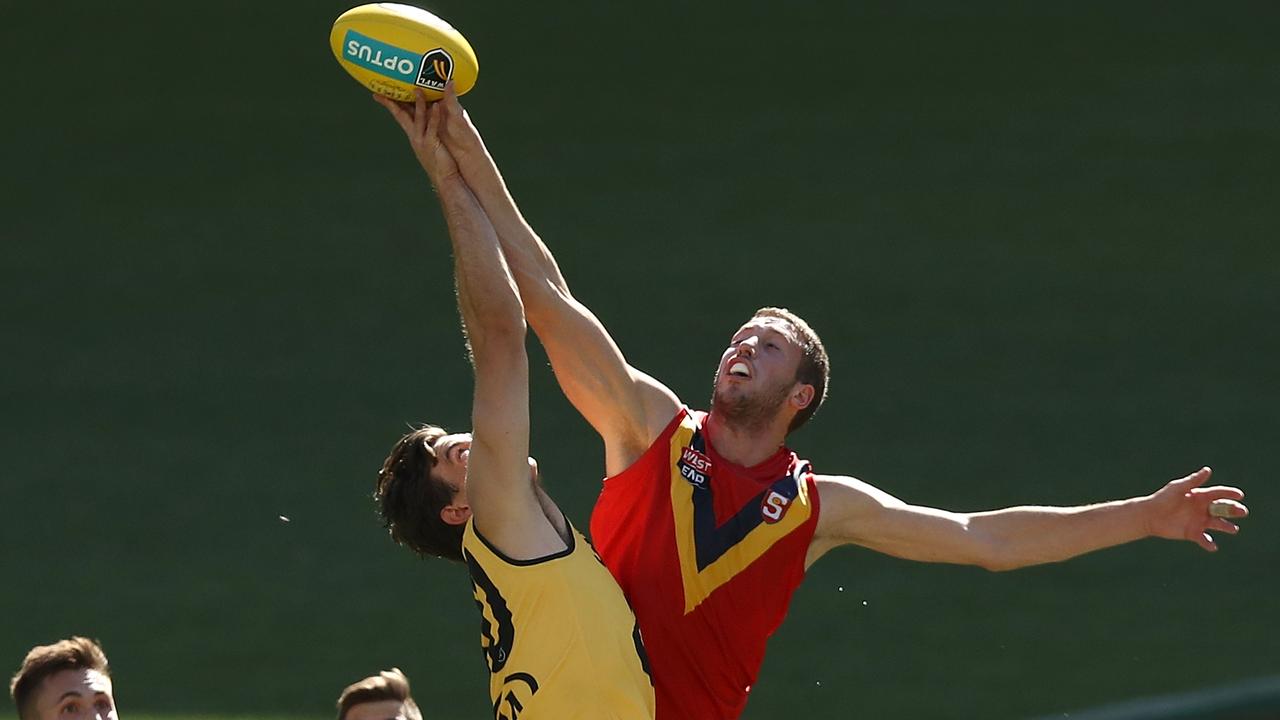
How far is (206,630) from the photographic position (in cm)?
1246

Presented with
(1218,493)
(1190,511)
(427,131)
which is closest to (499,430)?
(427,131)

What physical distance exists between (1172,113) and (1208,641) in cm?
889

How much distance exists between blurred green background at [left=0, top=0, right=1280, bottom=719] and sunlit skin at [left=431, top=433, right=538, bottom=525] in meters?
5.26

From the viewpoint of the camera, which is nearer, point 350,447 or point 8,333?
point 350,447

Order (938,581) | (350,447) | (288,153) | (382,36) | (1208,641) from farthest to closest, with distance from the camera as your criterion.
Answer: (288,153) < (350,447) < (938,581) < (1208,641) < (382,36)

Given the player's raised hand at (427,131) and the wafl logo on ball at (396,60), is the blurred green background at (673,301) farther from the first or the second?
the wafl logo on ball at (396,60)

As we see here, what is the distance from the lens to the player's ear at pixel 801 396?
6543 mm

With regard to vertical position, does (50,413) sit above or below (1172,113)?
below

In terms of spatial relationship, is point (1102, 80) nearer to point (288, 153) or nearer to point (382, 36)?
point (288, 153)

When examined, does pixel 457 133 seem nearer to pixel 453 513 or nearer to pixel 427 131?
pixel 427 131

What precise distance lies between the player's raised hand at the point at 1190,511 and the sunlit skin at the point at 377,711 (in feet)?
8.72

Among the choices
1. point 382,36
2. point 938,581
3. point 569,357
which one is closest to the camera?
point 382,36

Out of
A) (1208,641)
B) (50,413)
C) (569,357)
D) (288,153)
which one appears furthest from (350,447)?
(569,357)

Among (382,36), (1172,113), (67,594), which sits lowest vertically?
(67,594)
